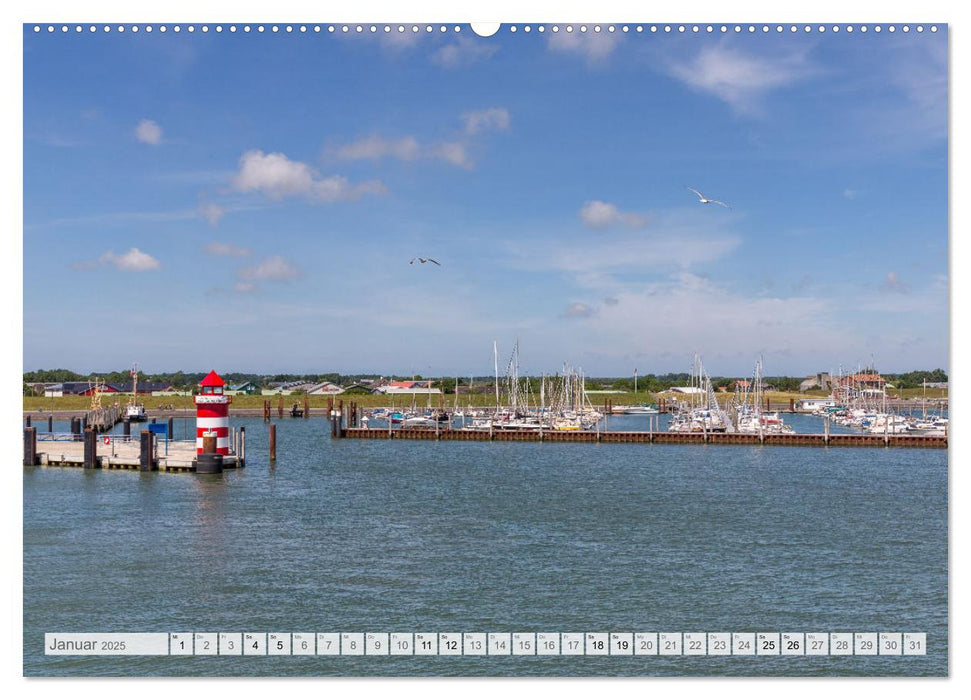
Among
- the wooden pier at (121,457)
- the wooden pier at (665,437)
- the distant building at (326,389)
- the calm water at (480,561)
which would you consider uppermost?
the distant building at (326,389)

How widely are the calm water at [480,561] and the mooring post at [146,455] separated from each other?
1.27 metres

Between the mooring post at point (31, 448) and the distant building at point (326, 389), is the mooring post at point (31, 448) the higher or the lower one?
the lower one

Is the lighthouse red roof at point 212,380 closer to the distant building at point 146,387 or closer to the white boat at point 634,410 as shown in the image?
the distant building at point 146,387

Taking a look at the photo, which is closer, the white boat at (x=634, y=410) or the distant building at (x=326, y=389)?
the white boat at (x=634, y=410)

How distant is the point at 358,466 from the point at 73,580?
38.5 m

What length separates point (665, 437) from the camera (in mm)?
89750

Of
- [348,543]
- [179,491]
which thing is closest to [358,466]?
[179,491]

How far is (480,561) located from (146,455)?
30517 millimetres

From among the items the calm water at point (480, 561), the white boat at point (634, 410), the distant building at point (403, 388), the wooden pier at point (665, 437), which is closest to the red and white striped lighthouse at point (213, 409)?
the calm water at point (480, 561)

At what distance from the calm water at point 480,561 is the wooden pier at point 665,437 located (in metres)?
27.2

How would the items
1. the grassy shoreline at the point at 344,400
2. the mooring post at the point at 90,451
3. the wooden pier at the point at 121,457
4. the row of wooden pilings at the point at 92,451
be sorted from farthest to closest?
the grassy shoreline at the point at 344,400, the mooring post at the point at 90,451, the wooden pier at the point at 121,457, the row of wooden pilings at the point at 92,451

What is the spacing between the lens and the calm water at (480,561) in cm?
2342

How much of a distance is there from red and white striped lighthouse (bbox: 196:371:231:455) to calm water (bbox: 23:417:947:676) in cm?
246

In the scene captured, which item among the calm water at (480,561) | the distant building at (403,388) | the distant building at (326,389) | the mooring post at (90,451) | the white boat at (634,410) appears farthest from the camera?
the distant building at (403,388)
